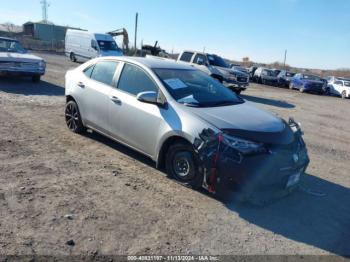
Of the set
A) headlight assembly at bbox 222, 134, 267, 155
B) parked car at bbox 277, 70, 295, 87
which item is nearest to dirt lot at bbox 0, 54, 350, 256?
headlight assembly at bbox 222, 134, 267, 155

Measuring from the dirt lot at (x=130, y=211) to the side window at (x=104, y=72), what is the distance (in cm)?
123

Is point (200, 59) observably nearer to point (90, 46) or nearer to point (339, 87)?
point (90, 46)

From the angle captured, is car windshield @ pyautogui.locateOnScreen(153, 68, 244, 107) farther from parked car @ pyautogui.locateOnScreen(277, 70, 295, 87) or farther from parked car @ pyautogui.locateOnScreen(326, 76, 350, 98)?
parked car @ pyautogui.locateOnScreen(277, 70, 295, 87)

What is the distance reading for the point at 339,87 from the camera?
3055cm

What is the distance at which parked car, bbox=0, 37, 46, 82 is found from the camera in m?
13.0

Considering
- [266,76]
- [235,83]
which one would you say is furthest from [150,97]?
[266,76]

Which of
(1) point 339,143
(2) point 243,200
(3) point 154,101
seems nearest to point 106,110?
(3) point 154,101

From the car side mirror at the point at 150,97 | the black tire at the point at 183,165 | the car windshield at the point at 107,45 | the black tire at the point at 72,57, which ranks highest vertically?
the car windshield at the point at 107,45

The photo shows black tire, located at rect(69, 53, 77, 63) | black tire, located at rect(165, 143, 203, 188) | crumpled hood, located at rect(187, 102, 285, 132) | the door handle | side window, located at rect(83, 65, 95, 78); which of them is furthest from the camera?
black tire, located at rect(69, 53, 77, 63)

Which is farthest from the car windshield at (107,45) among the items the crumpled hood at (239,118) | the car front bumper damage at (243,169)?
the car front bumper damage at (243,169)

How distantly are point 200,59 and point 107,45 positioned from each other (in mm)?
11683

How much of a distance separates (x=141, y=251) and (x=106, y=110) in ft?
10.4

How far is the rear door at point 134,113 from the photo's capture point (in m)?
5.41

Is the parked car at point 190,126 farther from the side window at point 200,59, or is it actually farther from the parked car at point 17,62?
the side window at point 200,59
